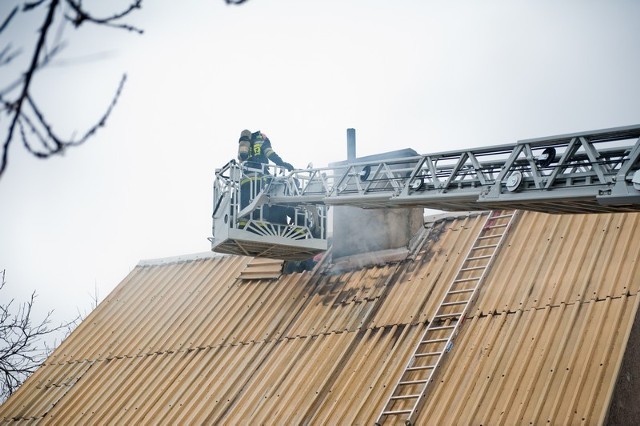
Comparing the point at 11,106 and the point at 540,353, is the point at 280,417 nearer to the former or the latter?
the point at 540,353

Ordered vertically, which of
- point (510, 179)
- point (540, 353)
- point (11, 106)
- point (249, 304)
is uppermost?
point (11, 106)

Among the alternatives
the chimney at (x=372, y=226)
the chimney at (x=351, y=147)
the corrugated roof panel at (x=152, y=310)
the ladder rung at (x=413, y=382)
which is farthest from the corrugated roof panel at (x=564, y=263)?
the corrugated roof panel at (x=152, y=310)

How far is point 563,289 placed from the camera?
11.6 metres

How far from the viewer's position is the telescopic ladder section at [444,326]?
37.5 feet

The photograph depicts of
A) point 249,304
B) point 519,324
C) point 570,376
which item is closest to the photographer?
point 570,376

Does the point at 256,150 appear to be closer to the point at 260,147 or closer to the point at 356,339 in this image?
the point at 260,147

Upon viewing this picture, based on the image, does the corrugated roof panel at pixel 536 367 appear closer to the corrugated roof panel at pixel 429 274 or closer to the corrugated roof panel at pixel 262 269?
the corrugated roof panel at pixel 429 274

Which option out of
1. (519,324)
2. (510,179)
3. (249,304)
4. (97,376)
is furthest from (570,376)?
(97,376)

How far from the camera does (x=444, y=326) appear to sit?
1240 centimetres

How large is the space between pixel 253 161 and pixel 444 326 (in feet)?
16.7

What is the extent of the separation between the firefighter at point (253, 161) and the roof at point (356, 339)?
198cm

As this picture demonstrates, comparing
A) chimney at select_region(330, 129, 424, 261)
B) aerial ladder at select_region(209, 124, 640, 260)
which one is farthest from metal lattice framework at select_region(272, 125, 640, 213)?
chimney at select_region(330, 129, 424, 261)

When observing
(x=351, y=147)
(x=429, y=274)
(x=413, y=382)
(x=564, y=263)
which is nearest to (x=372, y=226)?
(x=351, y=147)

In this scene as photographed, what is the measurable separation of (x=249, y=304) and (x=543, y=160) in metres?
7.64
